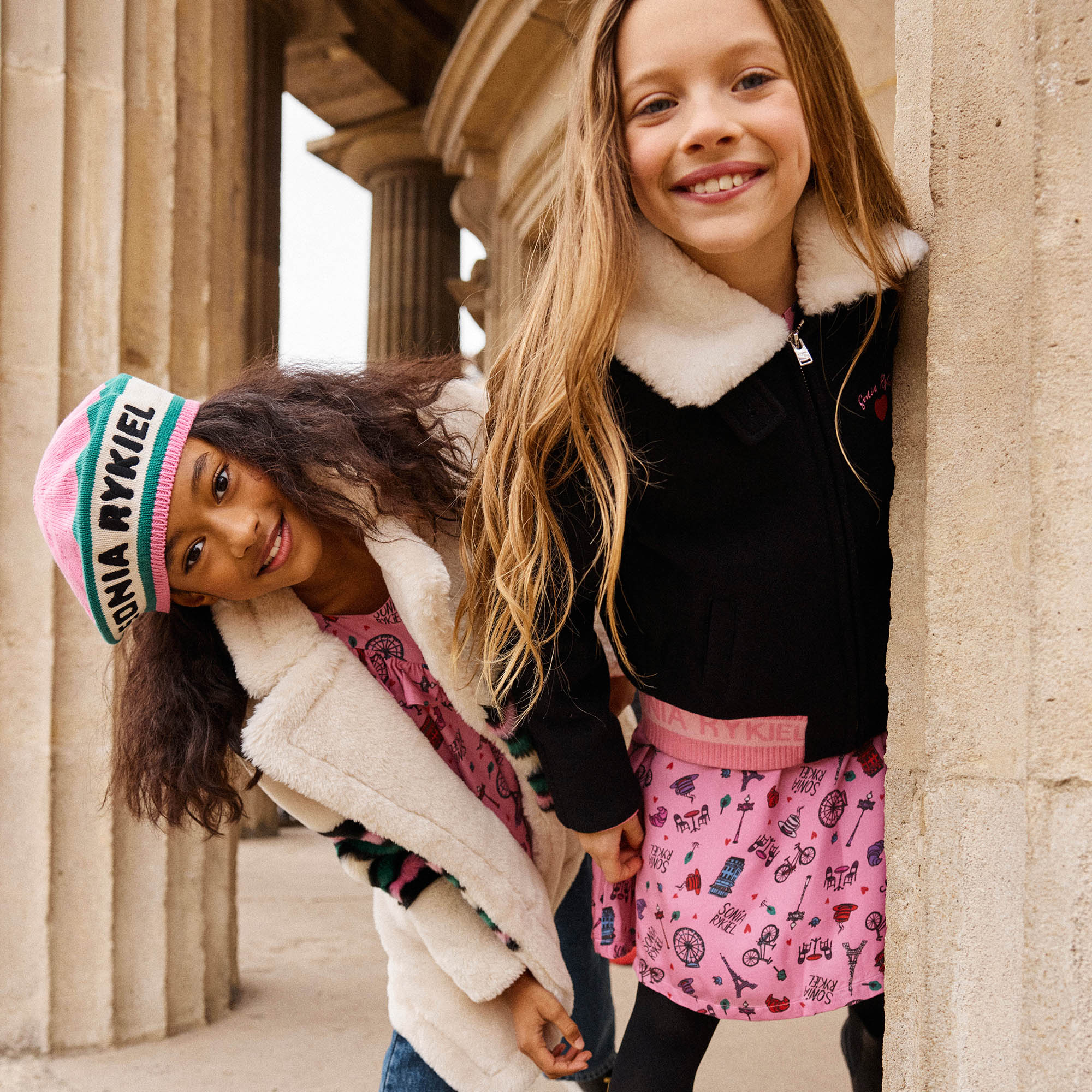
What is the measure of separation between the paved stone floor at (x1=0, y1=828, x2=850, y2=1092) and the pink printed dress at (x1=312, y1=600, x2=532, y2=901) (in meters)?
1.08

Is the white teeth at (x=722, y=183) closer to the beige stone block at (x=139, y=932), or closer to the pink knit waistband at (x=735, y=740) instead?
the pink knit waistband at (x=735, y=740)

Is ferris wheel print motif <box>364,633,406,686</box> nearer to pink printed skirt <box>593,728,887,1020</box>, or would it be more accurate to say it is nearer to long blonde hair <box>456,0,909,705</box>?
long blonde hair <box>456,0,909,705</box>

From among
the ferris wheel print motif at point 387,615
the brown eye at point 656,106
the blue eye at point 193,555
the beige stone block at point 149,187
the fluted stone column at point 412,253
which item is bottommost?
the ferris wheel print motif at point 387,615

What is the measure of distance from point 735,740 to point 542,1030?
2.12ft

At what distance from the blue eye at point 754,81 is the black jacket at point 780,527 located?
260mm

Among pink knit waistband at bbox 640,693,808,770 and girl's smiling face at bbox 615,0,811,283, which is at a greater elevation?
girl's smiling face at bbox 615,0,811,283

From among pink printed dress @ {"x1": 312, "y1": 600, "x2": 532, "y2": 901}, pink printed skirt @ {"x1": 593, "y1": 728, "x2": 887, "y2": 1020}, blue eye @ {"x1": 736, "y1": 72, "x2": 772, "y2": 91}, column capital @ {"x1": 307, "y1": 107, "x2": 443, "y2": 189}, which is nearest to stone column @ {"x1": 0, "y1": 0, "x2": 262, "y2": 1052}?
pink printed dress @ {"x1": 312, "y1": 600, "x2": 532, "y2": 901}

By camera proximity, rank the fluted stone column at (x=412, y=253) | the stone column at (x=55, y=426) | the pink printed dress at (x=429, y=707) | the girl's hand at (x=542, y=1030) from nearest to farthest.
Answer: the girl's hand at (x=542, y=1030)
the pink printed dress at (x=429, y=707)
the stone column at (x=55, y=426)
the fluted stone column at (x=412, y=253)

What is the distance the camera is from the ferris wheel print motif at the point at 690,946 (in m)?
1.36

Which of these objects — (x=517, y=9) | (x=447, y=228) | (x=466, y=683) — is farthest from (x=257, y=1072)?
(x=447, y=228)

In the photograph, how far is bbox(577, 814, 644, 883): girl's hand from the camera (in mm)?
1429

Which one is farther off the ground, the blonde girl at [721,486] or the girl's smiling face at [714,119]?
the girl's smiling face at [714,119]

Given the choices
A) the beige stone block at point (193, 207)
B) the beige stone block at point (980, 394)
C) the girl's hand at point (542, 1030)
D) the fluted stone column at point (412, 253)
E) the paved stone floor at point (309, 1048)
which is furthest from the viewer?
the fluted stone column at point (412, 253)

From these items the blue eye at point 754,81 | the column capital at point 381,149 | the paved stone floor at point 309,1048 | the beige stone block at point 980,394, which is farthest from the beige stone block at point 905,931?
the column capital at point 381,149
